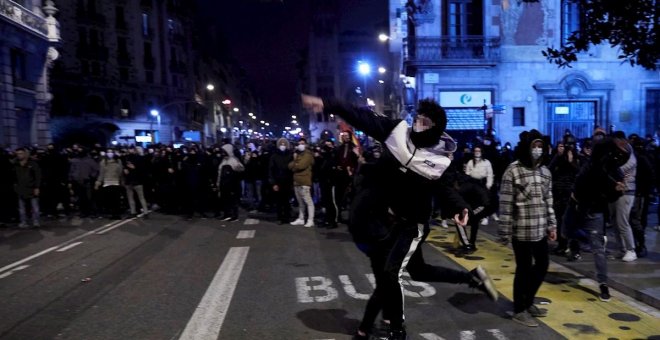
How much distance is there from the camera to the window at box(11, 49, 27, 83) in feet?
88.5

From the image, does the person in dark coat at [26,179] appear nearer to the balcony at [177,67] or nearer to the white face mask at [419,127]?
the white face mask at [419,127]

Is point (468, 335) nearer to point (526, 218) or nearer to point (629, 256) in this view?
point (526, 218)

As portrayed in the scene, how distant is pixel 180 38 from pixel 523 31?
5359 cm

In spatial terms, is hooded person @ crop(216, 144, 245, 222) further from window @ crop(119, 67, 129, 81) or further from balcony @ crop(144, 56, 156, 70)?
balcony @ crop(144, 56, 156, 70)

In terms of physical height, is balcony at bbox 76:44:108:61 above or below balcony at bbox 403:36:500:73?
above

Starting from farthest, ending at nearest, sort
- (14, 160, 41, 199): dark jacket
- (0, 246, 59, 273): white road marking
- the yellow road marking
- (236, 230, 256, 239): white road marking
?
(14, 160, 41, 199): dark jacket < (236, 230, 256, 239): white road marking < (0, 246, 59, 273): white road marking < the yellow road marking

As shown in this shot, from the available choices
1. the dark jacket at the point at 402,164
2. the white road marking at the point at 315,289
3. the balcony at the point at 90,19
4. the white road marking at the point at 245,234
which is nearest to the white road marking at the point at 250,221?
the white road marking at the point at 245,234

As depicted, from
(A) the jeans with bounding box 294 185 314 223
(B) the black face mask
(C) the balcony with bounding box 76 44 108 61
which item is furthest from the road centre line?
(C) the balcony with bounding box 76 44 108 61

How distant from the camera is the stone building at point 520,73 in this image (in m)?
22.2

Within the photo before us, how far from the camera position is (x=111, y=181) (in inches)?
541

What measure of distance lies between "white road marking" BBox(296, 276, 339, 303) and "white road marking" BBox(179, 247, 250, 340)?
802 millimetres

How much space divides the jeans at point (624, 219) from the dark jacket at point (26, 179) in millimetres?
11850

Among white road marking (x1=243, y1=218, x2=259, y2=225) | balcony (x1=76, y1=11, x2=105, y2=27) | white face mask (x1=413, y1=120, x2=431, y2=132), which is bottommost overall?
white road marking (x1=243, y1=218, x2=259, y2=225)

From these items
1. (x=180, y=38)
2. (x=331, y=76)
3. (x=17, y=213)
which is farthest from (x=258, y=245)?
(x=331, y=76)
